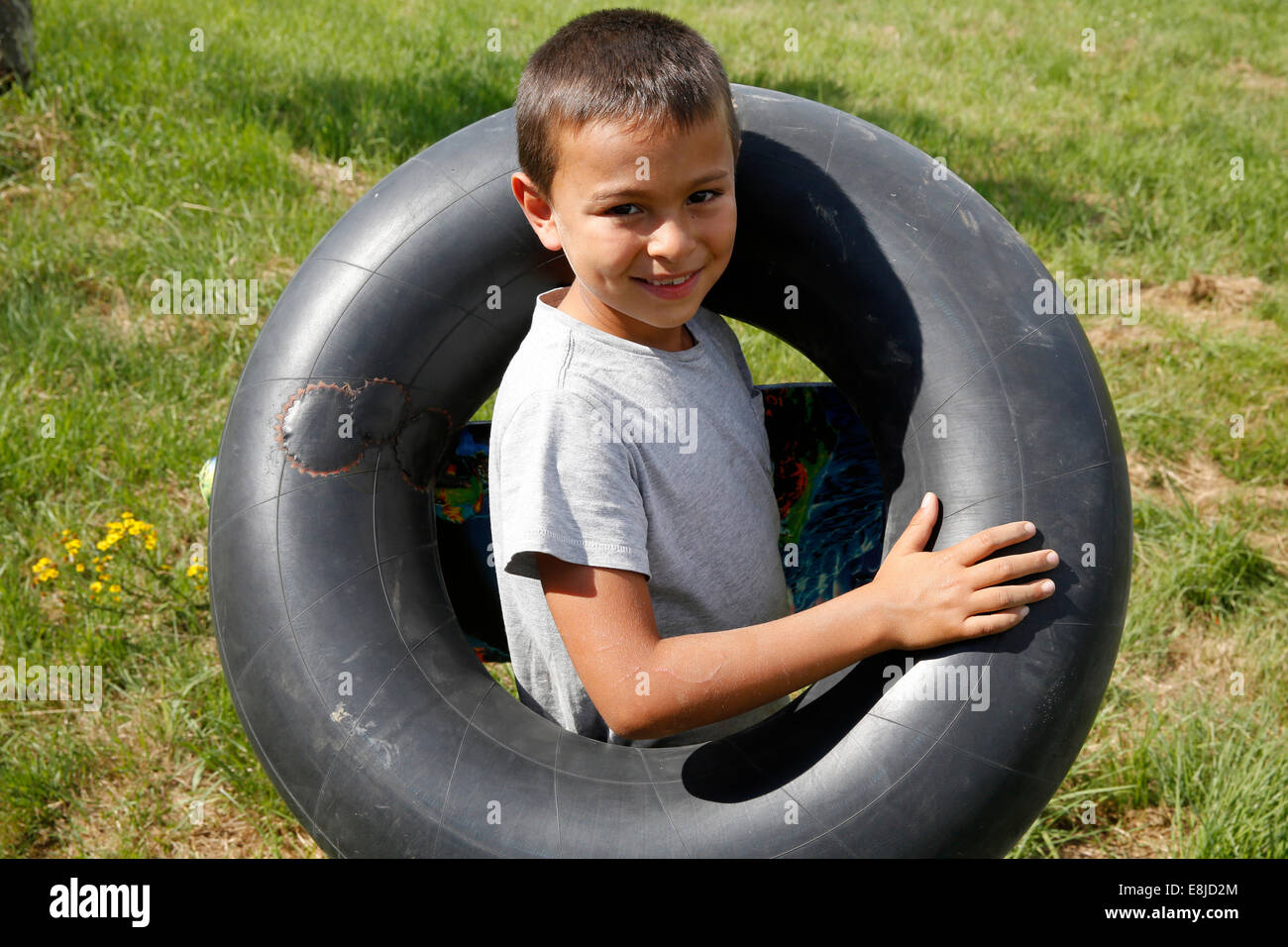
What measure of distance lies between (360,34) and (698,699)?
515 centimetres

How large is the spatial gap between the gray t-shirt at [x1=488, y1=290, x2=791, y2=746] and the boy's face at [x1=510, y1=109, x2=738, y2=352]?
10cm

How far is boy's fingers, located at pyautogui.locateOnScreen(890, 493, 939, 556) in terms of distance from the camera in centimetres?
160

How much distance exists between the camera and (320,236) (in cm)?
390

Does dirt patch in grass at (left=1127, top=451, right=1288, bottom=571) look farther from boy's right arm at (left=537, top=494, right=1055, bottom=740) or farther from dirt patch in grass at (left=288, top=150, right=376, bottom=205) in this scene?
dirt patch in grass at (left=288, top=150, right=376, bottom=205)

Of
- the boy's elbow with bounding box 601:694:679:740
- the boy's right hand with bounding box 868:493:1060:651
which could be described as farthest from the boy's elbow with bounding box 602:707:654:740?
the boy's right hand with bounding box 868:493:1060:651

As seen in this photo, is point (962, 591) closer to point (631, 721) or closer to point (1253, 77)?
point (631, 721)

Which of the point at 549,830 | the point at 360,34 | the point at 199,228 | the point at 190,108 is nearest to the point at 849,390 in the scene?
the point at 549,830

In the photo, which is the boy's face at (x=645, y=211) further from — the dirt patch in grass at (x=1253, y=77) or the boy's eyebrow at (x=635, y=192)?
the dirt patch in grass at (x=1253, y=77)

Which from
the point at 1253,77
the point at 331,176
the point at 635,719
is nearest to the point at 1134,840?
the point at 635,719

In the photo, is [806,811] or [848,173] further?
[848,173]

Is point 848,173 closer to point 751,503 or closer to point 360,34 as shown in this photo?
point 751,503

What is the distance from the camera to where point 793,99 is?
1916 millimetres

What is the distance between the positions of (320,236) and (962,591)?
9.98 ft

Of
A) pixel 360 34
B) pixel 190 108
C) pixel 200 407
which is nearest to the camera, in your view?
pixel 200 407
